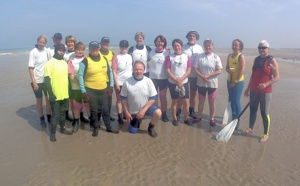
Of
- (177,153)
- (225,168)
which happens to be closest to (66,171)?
(177,153)

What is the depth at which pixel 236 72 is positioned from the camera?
6086 mm

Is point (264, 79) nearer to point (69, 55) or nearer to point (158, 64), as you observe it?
point (158, 64)

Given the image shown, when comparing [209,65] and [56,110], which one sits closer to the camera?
[56,110]

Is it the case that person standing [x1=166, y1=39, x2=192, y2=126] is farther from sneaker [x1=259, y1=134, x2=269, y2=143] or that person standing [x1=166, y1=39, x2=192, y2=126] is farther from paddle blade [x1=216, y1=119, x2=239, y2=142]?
sneaker [x1=259, y1=134, x2=269, y2=143]

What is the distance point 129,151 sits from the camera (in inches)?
197

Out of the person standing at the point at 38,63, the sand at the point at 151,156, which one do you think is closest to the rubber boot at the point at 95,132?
the sand at the point at 151,156

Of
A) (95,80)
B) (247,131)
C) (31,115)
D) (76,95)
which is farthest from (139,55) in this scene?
(31,115)

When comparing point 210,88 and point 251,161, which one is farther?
point 210,88

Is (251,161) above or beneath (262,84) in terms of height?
beneath

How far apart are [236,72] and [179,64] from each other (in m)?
1.39

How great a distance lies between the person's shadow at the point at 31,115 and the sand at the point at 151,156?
0.03 meters

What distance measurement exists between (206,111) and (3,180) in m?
5.48

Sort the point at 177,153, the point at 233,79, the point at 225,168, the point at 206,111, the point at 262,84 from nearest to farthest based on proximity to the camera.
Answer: the point at 225,168
the point at 177,153
the point at 262,84
the point at 233,79
the point at 206,111

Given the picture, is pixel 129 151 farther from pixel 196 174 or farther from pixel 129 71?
pixel 129 71
